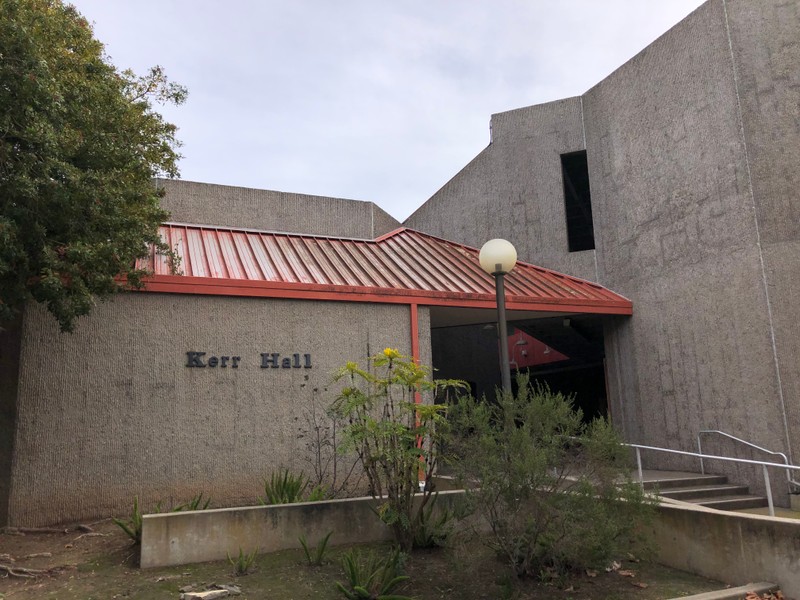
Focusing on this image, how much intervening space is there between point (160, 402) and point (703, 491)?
816 cm

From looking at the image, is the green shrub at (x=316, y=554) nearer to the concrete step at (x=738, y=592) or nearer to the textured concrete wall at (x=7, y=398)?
the concrete step at (x=738, y=592)

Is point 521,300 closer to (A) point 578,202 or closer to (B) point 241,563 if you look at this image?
(A) point 578,202

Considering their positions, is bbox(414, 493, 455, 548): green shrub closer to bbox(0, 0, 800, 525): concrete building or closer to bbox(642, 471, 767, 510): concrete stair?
bbox(0, 0, 800, 525): concrete building

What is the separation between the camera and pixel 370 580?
5777 millimetres

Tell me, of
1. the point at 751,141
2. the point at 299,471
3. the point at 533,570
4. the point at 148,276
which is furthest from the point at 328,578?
the point at 751,141

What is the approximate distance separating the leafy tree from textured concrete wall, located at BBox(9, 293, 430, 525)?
0.84 meters

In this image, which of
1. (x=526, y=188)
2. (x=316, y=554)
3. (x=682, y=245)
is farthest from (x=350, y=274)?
(x=682, y=245)

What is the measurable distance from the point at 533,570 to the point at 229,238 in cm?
854

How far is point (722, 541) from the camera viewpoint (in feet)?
19.9

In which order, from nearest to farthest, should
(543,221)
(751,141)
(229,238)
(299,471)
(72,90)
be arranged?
(72,90) < (299,471) < (751,141) < (229,238) < (543,221)

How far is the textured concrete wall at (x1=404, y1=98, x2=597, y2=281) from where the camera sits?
46.6 feet

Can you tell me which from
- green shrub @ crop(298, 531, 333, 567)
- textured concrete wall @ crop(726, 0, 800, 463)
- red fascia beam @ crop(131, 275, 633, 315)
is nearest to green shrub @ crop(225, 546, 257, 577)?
green shrub @ crop(298, 531, 333, 567)

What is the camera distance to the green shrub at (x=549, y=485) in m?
5.56

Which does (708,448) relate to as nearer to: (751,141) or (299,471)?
(751,141)
